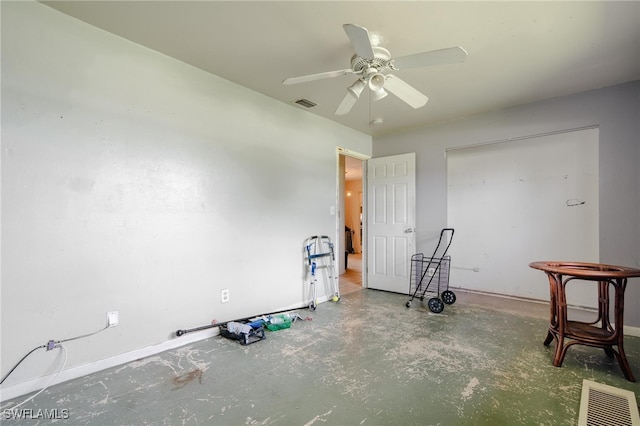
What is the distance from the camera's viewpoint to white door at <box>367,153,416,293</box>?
438cm

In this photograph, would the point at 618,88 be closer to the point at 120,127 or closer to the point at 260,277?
the point at 260,277

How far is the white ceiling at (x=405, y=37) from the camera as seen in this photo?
1936 millimetres

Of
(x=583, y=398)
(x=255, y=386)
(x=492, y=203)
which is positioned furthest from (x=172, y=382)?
(x=492, y=203)

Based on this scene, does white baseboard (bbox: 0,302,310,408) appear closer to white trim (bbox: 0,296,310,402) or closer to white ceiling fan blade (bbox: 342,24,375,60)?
white trim (bbox: 0,296,310,402)

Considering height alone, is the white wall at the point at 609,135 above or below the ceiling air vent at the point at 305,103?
below

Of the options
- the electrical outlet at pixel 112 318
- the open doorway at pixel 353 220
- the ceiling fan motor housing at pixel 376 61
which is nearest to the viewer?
the ceiling fan motor housing at pixel 376 61

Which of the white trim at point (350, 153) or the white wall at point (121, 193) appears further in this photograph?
the white trim at point (350, 153)

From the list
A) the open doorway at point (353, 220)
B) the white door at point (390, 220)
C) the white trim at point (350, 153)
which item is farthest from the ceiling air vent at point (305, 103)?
the open doorway at point (353, 220)

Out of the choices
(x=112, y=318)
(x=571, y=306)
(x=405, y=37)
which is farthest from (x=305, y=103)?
(x=571, y=306)

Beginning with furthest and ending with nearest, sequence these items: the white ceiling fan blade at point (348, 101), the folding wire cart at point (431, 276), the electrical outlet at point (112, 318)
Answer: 1. the folding wire cart at point (431, 276)
2. the white ceiling fan blade at point (348, 101)
3. the electrical outlet at point (112, 318)

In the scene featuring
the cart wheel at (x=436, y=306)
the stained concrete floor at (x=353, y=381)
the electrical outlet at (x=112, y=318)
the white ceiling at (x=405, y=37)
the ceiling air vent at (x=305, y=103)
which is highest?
the white ceiling at (x=405, y=37)

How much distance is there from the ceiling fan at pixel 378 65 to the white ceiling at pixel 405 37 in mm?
268

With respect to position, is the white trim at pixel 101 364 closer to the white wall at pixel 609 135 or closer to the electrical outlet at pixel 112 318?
the electrical outlet at pixel 112 318

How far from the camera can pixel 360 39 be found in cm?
167
